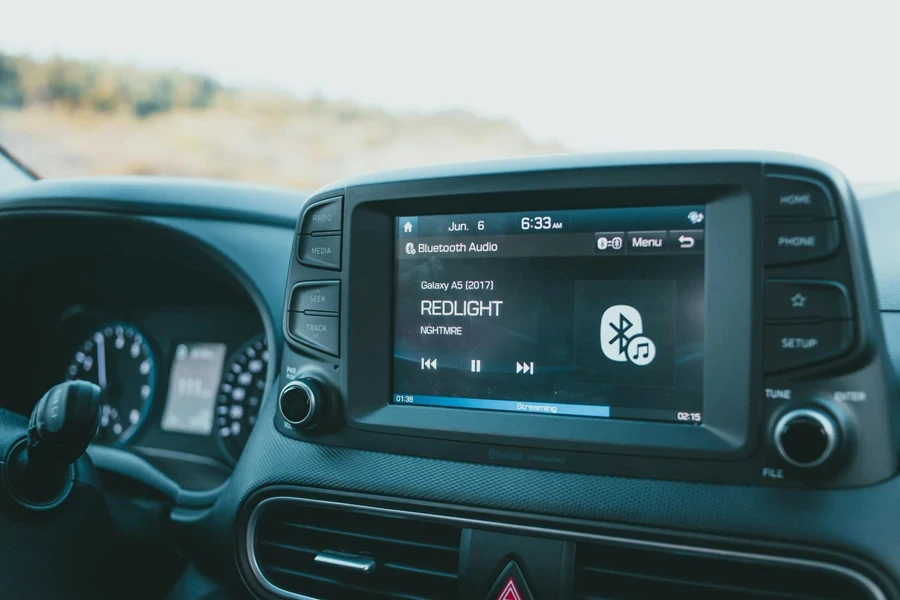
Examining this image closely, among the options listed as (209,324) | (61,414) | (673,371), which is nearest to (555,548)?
(673,371)

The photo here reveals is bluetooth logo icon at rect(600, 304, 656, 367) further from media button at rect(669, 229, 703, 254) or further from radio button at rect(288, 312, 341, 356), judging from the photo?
radio button at rect(288, 312, 341, 356)

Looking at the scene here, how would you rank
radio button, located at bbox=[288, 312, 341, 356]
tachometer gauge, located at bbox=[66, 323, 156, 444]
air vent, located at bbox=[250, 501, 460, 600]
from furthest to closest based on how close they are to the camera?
tachometer gauge, located at bbox=[66, 323, 156, 444] → radio button, located at bbox=[288, 312, 341, 356] → air vent, located at bbox=[250, 501, 460, 600]

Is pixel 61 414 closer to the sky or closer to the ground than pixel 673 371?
closer to the ground

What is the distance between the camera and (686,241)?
1366mm

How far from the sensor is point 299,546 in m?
1.68

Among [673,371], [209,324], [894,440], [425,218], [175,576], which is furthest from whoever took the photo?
[209,324]

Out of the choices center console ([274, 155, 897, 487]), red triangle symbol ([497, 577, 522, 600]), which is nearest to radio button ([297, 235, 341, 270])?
center console ([274, 155, 897, 487])

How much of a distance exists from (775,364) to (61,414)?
1.41 m

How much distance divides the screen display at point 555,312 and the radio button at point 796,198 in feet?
0.40

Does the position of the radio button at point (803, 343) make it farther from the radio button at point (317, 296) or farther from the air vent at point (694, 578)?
the radio button at point (317, 296)

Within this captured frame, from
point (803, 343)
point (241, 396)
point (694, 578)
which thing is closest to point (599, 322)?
point (803, 343)

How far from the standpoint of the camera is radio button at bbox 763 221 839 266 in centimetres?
126

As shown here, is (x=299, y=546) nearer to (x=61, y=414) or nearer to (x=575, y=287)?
(x=61, y=414)

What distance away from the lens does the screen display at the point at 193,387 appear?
91.6 inches
